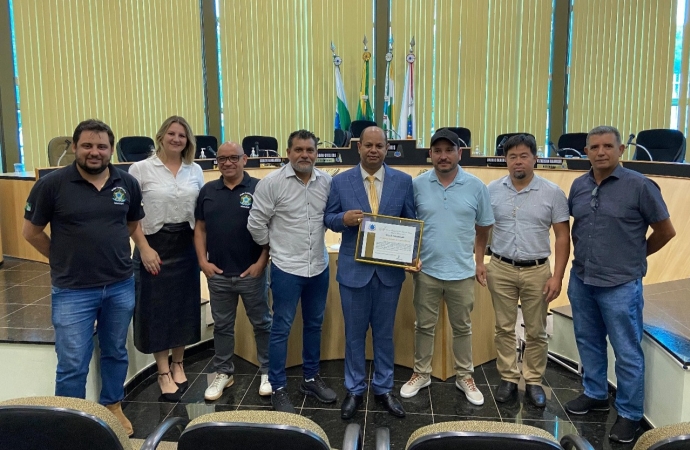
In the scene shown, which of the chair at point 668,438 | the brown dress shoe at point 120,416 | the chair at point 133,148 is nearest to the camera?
the chair at point 668,438

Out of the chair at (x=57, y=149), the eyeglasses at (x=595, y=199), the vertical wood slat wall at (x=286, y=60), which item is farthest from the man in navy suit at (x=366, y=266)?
the vertical wood slat wall at (x=286, y=60)

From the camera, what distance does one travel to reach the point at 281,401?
2572 millimetres

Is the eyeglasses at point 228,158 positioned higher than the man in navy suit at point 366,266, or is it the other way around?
the eyeglasses at point 228,158

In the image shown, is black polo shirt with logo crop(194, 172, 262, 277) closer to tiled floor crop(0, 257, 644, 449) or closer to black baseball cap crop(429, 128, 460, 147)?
tiled floor crop(0, 257, 644, 449)

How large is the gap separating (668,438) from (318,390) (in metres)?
1.94

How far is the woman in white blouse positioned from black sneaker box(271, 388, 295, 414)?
2.01 ft

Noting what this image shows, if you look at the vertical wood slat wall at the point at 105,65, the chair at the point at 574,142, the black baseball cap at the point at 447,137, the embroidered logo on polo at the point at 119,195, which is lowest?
the embroidered logo on polo at the point at 119,195

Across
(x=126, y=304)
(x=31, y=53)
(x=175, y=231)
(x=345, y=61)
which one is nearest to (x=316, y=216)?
(x=175, y=231)

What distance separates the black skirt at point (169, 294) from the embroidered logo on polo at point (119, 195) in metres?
0.43

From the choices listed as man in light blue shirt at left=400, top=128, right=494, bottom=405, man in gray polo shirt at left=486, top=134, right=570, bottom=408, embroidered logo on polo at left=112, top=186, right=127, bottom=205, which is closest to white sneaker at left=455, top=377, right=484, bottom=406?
man in light blue shirt at left=400, top=128, right=494, bottom=405

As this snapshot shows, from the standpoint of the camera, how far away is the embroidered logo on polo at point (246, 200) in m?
2.57

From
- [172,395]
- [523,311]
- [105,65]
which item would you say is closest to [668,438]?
[523,311]

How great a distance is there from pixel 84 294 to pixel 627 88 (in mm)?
8115

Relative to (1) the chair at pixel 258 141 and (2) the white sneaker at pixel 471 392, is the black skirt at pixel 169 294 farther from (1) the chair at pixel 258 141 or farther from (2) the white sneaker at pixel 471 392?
(1) the chair at pixel 258 141
